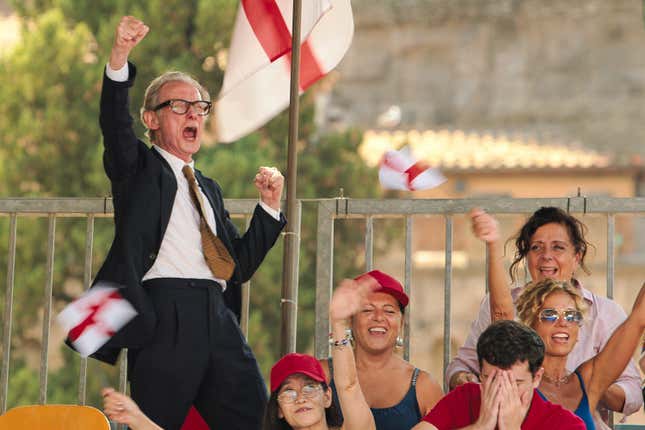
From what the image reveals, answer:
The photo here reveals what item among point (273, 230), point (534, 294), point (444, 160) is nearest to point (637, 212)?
point (534, 294)

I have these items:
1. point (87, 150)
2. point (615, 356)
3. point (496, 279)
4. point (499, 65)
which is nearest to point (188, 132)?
point (496, 279)

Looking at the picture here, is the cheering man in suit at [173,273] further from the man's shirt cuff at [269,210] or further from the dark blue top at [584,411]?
the dark blue top at [584,411]

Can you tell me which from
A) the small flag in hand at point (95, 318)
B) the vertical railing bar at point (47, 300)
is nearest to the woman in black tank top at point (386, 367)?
the small flag in hand at point (95, 318)

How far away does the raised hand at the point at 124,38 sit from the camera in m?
4.50

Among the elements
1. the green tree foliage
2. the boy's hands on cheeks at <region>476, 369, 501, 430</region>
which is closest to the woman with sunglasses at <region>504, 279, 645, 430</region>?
the boy's hands on cheeks at <region>476, 369, 501, 430</region>

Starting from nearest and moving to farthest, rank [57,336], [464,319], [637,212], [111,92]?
[111,92] < [637,212] < [57,336] < [464,319]

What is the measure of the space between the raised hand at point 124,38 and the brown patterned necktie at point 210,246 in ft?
1.54

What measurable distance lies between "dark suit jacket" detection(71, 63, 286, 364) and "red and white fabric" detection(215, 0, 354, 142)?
2.89 feet

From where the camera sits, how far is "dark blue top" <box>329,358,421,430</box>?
4898 millimetres

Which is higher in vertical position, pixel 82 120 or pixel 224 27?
pixel 224 27

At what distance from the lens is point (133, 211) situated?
15.7 ft

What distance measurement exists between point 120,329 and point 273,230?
679 millimetres

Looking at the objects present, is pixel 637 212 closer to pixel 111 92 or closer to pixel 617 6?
pixel 111 92

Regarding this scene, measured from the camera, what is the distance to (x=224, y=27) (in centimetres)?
1833
